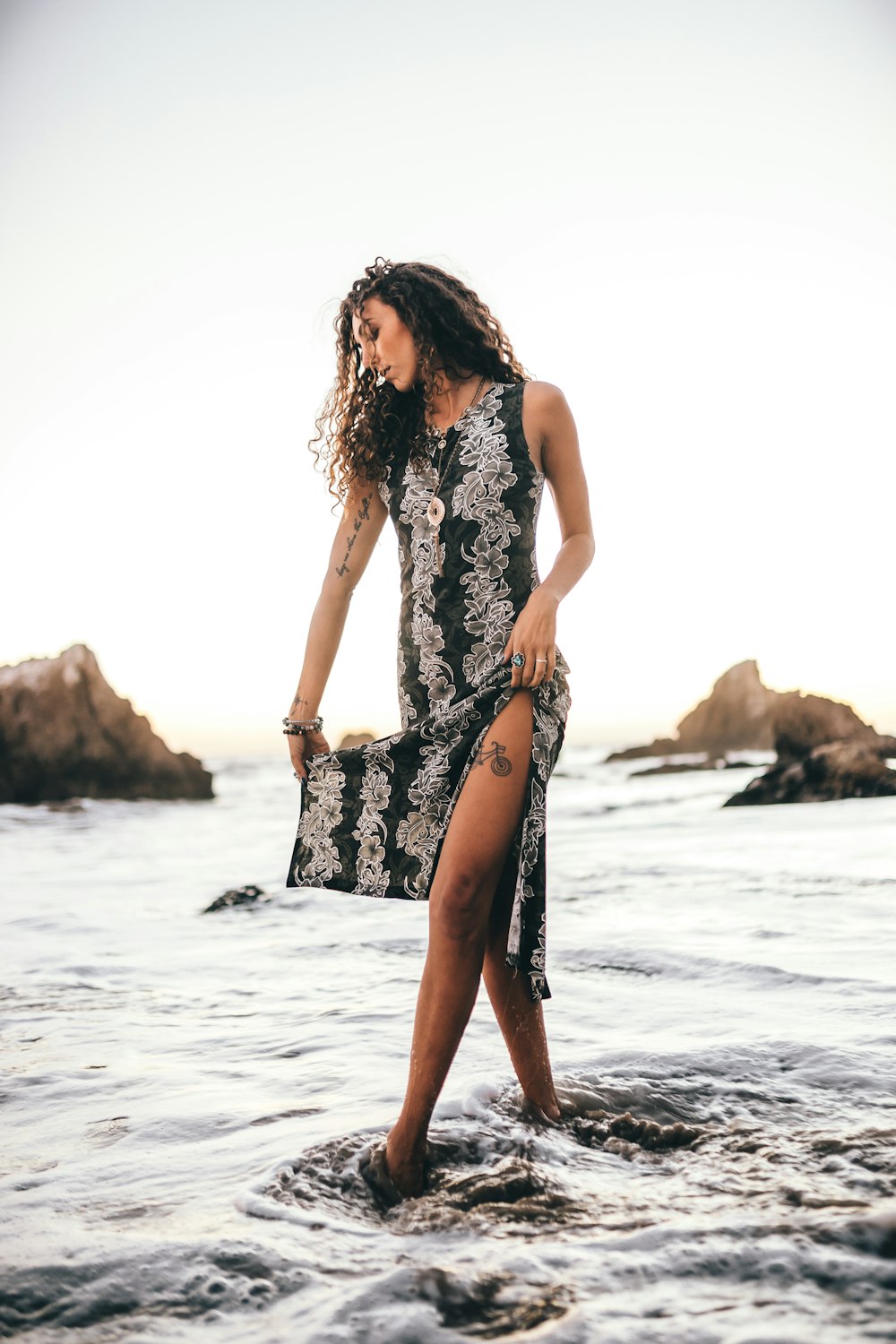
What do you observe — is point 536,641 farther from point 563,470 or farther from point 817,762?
point 817,762

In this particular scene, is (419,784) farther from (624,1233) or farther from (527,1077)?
(624,1233)

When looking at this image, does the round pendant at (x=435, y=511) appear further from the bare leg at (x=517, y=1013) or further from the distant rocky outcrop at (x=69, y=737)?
the distant rocky outcrop at (x=69, y=737)

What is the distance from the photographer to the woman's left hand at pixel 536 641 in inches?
91.5

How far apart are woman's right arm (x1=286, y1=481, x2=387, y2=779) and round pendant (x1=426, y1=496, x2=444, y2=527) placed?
29 centimetres

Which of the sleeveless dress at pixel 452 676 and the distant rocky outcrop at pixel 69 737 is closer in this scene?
the sleeveless dress at pixel 452 676

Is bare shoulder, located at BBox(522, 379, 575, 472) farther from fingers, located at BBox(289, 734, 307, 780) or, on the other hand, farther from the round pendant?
fingers, located at BBox(289, 734, 307, 780)

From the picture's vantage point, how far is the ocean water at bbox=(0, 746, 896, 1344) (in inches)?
67.4

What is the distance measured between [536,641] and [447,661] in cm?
30

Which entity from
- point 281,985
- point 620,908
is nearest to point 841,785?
point 620,908

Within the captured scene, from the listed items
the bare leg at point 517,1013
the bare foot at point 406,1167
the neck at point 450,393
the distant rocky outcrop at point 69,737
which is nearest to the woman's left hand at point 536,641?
the bare leg at point 517,1013

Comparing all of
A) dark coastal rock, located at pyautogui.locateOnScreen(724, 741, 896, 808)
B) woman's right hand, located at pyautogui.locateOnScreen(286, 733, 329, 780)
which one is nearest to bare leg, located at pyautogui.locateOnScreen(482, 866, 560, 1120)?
woman's right hand, located at pyautogui.locateOnScreen(286, 733, 329, 780)

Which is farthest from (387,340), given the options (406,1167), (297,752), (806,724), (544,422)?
(806,724)

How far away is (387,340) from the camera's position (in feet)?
8.95

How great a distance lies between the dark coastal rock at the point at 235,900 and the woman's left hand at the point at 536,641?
201 inches
